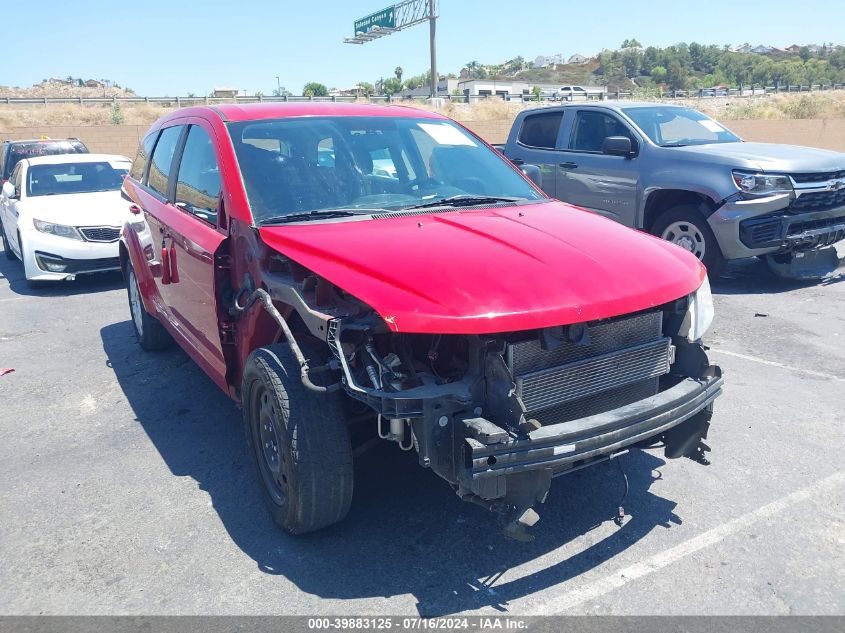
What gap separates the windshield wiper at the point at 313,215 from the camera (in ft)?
11.7

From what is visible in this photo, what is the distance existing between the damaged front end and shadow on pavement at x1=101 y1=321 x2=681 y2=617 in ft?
1.37

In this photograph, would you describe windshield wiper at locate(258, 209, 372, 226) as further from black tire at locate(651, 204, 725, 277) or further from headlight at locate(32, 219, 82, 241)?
Answer: headlight at locate(32, 219, 82, 241)

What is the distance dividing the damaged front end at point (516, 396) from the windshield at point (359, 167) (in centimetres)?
110

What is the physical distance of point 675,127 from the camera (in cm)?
857

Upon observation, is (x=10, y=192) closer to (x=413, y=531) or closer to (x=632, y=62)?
(x=413, y=531)

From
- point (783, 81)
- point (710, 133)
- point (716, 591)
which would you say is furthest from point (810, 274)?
point (783, 81)

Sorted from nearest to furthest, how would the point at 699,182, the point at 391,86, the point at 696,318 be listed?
the point at 696,318 < the point at 699,182 < the point at 391,86

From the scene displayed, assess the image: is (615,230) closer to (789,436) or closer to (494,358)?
(494,358)

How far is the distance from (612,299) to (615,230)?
894 millimetres

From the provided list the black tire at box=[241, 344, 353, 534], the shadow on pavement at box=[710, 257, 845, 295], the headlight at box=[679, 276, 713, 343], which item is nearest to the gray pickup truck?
the shadow on pavement at box=[710, 257, 845, 295]

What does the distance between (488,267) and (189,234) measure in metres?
2.06

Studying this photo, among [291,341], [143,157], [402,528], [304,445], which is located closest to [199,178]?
[291,341]

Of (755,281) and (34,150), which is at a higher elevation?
(34,150)

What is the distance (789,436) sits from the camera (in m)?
4.23
